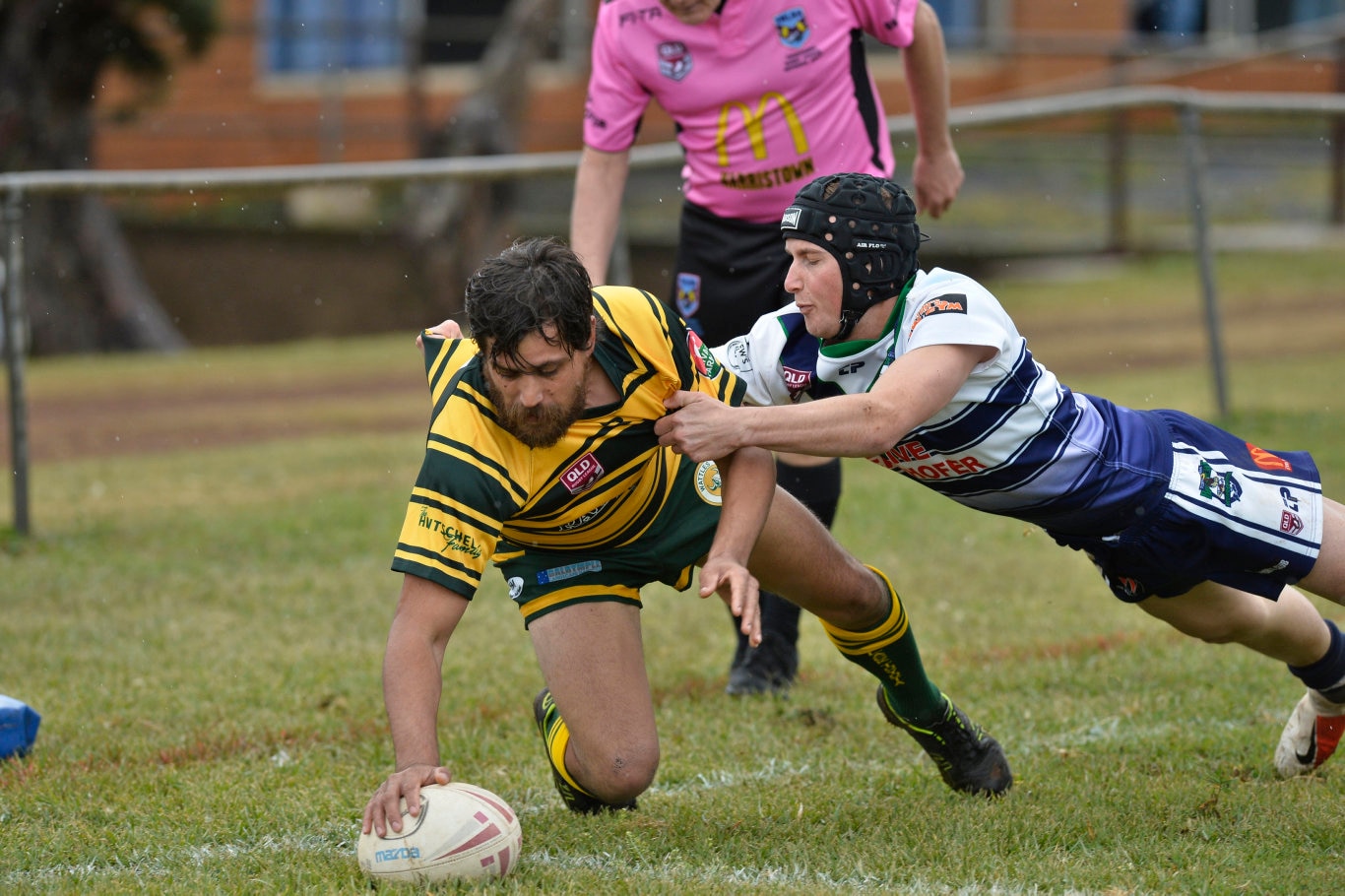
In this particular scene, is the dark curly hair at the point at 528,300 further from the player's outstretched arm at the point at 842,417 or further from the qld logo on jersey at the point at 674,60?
the qld logo on jersey at the point at 674,60

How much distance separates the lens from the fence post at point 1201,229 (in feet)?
28.1

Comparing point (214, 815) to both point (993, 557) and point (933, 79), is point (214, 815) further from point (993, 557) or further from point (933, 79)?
point (993, 557)

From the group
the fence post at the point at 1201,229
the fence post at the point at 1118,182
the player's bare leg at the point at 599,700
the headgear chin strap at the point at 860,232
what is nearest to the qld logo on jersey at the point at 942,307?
the headgear chin strap at the point at 860,232

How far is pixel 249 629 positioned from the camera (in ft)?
20.2

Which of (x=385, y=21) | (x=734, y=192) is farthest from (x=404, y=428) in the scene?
(x=385, y=21)

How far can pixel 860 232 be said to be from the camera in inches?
144

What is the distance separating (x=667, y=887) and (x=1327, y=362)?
10.2 meters

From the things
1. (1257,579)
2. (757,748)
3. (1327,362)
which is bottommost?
(1327,362)

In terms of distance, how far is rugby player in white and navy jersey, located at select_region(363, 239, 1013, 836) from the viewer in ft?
11.3

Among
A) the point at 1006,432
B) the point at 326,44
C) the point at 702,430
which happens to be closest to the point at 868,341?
the point at 1006,432

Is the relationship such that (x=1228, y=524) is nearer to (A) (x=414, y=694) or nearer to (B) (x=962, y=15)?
(A) (x=414, y=694)

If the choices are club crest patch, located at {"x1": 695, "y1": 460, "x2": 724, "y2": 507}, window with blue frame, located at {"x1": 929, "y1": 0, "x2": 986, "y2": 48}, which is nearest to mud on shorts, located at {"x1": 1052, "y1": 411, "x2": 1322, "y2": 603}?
club crest patch, located at {"x1": 695, "y1": 460, "x2": 724, "y2": 507}

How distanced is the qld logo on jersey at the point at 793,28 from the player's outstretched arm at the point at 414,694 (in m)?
2.34

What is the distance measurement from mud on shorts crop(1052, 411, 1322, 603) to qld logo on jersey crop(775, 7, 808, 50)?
1.85 m
